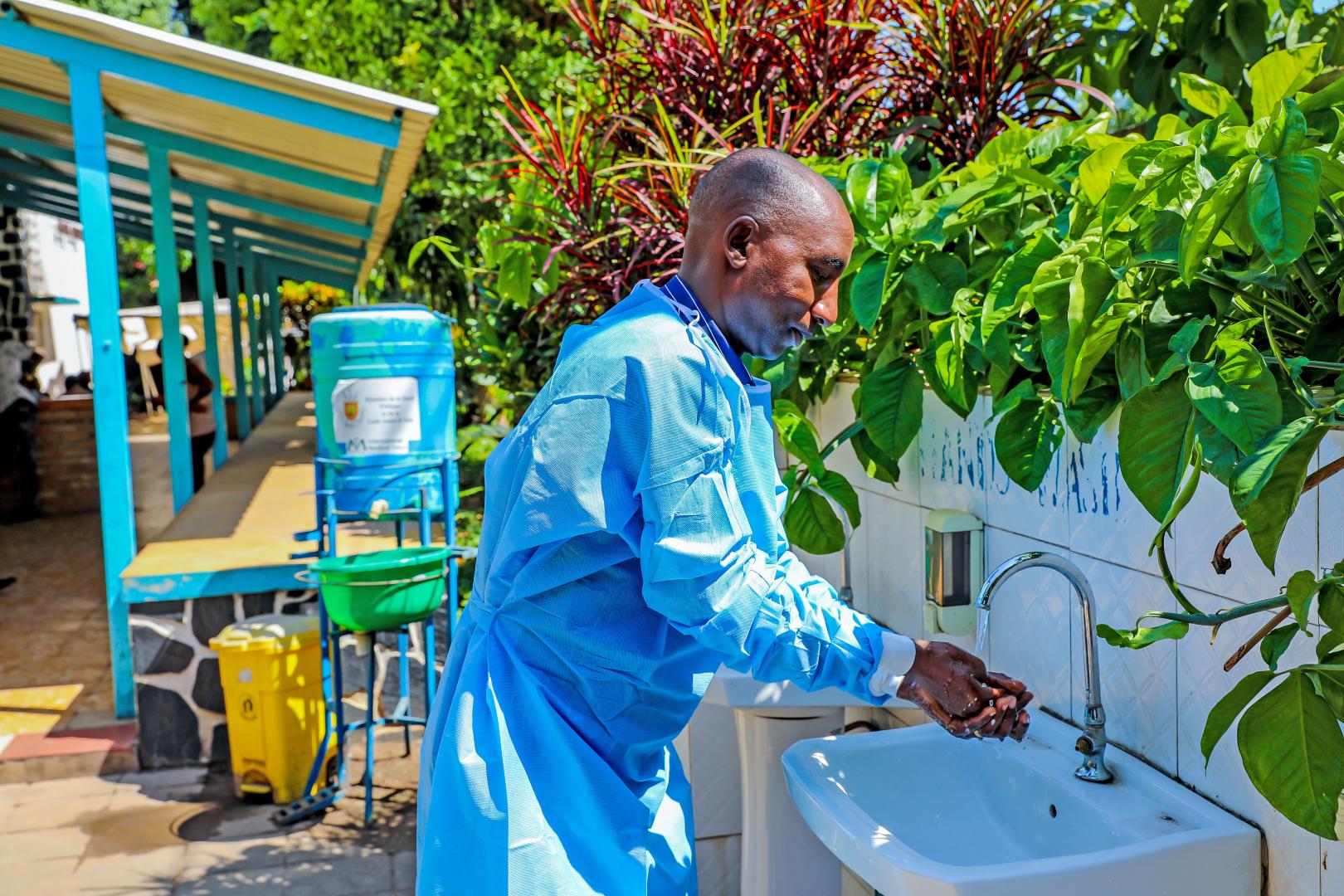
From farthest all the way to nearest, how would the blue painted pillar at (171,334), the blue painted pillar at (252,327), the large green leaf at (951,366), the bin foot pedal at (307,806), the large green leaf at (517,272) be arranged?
the blue painted pillar at (252,327), the blue painted pillar at (171,334), the bin foot pedal at (307,806), the large green leaf at (517,272), the large green leaf at (951,366)

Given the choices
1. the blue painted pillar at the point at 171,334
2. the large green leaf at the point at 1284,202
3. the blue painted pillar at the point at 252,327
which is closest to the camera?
the large green leaf at the point at 1284,202

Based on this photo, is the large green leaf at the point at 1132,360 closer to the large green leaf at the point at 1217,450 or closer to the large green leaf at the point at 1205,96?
the large green leaf at the point at 1217,450

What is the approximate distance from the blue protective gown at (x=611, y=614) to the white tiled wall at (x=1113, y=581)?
636 millimetres

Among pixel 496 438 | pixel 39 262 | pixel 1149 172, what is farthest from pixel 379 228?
pixel 39 262

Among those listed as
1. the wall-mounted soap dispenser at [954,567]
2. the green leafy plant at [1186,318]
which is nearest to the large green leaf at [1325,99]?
the green leafy plant at [1186,318]

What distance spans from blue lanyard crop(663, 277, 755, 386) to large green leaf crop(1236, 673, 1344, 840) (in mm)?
900

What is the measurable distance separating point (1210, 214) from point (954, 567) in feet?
4.47

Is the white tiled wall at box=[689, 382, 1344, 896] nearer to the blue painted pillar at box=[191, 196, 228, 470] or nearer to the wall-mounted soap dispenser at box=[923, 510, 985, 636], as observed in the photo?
the wall-mounted soap dispenser at box=[923, 510, 985, 636]

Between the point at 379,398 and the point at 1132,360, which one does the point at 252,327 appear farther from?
the point at 1132,360

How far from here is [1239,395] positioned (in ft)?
4.79

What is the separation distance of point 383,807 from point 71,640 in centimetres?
332

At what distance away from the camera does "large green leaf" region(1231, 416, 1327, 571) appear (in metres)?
1.38

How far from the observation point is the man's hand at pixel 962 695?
178 cm

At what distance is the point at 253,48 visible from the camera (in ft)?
46.0
